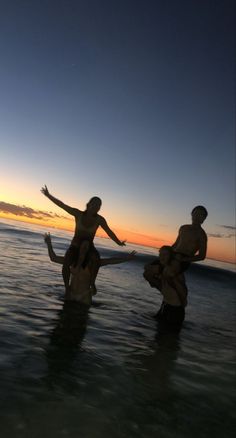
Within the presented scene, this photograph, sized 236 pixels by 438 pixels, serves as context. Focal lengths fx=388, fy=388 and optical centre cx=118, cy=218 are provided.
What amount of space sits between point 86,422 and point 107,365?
5.38ft

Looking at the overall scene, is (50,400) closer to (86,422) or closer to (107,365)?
(86,422)

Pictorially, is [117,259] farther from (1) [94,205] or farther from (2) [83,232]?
(1) [94,205]

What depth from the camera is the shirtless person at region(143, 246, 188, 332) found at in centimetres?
791

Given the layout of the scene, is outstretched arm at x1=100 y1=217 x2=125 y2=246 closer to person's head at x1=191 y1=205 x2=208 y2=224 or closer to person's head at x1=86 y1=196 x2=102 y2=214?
person's head at x1=86 y1=196 x2=102 y2=214

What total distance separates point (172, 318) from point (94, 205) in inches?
116

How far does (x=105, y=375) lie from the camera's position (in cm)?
475

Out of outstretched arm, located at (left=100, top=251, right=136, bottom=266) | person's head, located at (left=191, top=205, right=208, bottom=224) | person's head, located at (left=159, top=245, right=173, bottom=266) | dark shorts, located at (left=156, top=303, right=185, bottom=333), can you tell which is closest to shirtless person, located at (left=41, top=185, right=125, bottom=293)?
outstretched arm, located at (left=100, top=251, right=136, bottom=266)

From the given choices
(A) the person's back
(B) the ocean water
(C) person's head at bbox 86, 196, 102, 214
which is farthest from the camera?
(C) person's head at bbox 86, 196, 102, 214

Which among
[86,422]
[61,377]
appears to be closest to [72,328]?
[61,377]

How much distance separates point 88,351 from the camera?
18.2 feet

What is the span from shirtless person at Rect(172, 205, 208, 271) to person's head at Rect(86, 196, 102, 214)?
1.91 meters

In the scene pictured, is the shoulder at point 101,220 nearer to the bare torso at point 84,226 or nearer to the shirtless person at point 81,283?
the bare torso at point 84,226

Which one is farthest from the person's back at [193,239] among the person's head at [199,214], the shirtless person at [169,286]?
the shirtless person at [169,286]

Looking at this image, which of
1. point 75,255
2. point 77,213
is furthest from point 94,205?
point 75,255
